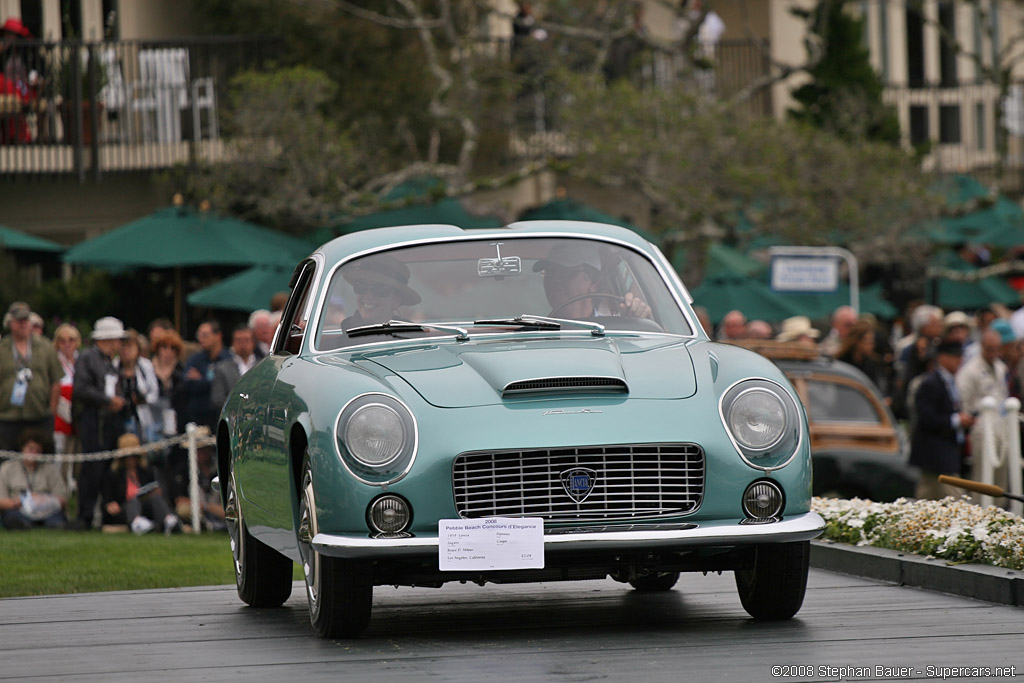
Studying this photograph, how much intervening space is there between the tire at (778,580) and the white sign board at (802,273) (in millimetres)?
17004

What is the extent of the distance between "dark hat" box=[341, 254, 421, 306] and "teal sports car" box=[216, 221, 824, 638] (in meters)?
0.19

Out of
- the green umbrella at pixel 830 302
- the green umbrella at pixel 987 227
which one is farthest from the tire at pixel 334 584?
the green umbrella at pixel 987 227

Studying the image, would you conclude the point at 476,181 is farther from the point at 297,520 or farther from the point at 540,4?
the point at 297,520

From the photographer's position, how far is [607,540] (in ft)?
24.3

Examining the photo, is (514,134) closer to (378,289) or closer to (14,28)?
(14,28)

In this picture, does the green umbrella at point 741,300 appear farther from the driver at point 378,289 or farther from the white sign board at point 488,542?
the white sign board at point 488,542

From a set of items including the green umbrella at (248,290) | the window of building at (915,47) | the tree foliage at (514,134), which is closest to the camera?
the green umbrella at (248,290)

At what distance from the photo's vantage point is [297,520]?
26.6ft

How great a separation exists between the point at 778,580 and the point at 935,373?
26.7 feet

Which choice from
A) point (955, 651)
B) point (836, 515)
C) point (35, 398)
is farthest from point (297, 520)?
point (35, 398)

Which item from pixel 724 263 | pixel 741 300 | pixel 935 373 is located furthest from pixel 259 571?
pixel 724 263

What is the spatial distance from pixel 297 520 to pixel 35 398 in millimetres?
10479

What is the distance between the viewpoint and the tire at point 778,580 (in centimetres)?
802

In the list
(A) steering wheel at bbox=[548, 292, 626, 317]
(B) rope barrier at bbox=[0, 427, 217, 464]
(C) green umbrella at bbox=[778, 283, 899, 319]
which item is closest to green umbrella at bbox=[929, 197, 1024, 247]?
(C) green umbrella at bbox=[778, 283, 899, 319]
